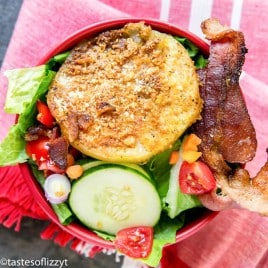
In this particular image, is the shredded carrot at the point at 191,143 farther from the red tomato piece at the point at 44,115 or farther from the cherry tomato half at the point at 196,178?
the red tomato piece at the point at 44,115

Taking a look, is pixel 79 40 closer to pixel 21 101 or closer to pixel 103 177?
pixel 21 101

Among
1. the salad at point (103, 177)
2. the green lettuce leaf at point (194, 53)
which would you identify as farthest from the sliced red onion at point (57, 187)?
the green lettuce leaf at point (194, 53)

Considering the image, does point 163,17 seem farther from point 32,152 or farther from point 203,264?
point 203,264

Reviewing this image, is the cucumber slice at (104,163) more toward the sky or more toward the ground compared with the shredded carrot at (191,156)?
more toward the ground

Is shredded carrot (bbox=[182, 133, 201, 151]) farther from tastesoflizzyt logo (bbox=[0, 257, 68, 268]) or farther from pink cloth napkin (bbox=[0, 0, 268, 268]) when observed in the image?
tastesoflizzyt logo (bbox=[0, 257, 68, 268])

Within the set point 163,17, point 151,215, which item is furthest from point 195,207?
point 163,17
